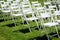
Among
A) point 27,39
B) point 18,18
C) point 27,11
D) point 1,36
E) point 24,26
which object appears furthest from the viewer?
point 18,18

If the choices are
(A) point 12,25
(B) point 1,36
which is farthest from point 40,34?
(A) point 12,25

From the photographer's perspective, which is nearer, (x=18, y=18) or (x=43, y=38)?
(x=43, y=38)

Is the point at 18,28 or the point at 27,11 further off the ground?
the point at 27,11

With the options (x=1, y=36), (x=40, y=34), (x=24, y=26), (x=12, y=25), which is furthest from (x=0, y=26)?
(x=40, y=34)

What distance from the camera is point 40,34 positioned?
811cm

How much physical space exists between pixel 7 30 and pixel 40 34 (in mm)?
1876

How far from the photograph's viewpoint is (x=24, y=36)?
812cm

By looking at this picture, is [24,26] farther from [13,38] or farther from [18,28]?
[13,38]

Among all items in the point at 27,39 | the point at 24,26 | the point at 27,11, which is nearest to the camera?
the point at 27,39

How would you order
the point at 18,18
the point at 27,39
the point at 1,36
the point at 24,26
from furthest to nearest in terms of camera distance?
1. the point at 18,18
2. the point at 24,26
3. the point at 1,36
4. the point at 27,39

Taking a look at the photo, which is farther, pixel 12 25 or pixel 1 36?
pixel 12 25

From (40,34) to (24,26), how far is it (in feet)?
6.03

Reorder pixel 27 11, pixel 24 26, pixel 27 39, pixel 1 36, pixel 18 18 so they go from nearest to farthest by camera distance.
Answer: pixel 27 39 < pixel 1 36 < pixel 27 11 < pixel 24 26 < pixel 18 18

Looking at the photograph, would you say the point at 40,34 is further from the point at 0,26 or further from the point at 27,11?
the point at 0,26
